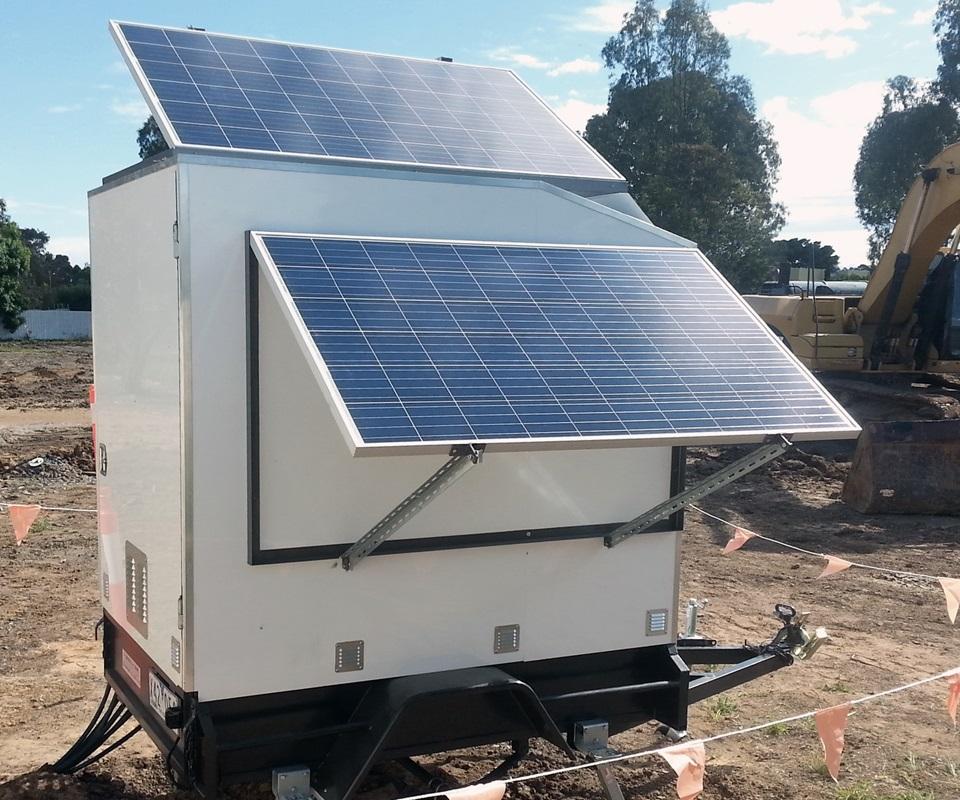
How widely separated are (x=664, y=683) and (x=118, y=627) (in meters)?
2.67

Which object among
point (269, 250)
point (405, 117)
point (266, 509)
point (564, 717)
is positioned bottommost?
point (564, 717)

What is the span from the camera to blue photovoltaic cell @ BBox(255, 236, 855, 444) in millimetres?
3504

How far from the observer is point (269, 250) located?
381cm

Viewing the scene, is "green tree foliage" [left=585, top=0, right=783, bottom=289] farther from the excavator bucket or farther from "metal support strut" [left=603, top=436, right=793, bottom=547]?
"metal support strut" [left=603, top=436, right=793, bottom=547]

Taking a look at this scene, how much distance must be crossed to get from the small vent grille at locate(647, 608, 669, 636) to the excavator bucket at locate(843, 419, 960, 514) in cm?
782

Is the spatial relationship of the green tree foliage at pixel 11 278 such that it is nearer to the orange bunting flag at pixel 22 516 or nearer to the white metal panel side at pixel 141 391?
the orange bunting flag at pixel 22 516

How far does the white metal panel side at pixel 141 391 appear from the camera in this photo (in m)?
3.99

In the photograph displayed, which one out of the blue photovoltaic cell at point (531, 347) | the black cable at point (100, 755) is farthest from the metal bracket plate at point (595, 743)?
the black cable at point (100, 755)

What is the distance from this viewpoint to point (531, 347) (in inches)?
154

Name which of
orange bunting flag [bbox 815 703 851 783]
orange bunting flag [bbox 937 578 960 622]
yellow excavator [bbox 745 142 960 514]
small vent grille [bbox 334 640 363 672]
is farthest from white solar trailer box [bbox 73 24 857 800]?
yellow excavator [bbox 745 142 960 514]

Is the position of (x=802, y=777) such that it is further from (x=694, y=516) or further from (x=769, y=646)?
(x=694, y=516)

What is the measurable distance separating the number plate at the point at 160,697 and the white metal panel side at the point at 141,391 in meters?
0.07

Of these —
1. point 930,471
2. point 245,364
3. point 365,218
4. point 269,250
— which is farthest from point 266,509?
point 930,471

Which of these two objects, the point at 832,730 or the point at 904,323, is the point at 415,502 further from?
the point at 904,323
